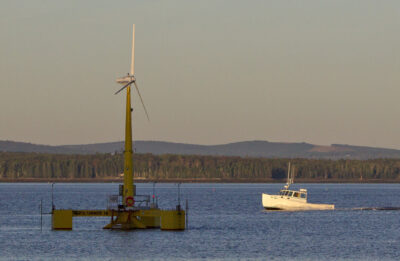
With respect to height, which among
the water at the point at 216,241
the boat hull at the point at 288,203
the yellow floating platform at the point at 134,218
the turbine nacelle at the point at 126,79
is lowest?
the water at the point at 216,241

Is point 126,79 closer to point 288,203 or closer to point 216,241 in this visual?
point 216,241

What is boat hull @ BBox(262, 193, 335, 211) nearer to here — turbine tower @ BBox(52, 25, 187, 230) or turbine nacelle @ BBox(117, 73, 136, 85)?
turbine tower @ BBox(52, 25, 187, 230)

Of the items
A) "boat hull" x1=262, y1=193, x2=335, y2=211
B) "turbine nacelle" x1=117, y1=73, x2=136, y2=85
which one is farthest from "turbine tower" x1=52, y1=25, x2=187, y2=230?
"boat hull" x1=262, y1=193, x2=335, y2=211

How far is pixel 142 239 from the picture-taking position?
290 ft

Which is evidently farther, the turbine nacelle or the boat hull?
the boat hull

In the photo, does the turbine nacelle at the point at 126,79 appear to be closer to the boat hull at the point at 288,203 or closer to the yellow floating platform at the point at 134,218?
the yellow floating platform at the point at 134,218

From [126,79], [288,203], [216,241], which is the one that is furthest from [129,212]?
[288,203]

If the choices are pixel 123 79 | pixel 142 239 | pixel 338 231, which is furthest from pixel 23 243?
pixel 338 231

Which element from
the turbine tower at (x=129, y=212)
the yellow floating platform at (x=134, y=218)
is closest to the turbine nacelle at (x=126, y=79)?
the turbine tower at (x=129, y=212)

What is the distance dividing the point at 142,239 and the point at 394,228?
38.1 m

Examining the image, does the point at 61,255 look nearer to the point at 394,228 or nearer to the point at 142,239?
the point at 142,239

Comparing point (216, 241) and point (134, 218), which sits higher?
point (134, 218)

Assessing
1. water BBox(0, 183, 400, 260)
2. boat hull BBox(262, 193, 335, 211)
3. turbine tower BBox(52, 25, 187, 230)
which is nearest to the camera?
water BBox(0, 183, 400, 260)

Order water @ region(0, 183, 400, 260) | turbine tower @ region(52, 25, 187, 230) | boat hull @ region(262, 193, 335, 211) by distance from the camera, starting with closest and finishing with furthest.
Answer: water @ region(0, 183, 400, 260), turbine tower @ region(52, 25, 187, 230), boat hull @ region(262, 193, 335, 211)
